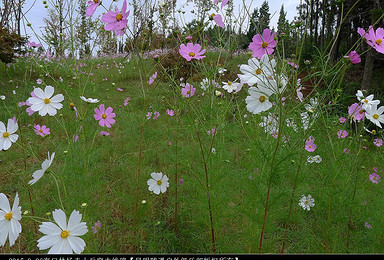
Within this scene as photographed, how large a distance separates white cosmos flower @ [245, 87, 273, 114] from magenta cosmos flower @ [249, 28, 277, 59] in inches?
6.4

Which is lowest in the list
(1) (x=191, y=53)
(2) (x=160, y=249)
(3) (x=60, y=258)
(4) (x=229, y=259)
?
(2) (x=160, y=249)

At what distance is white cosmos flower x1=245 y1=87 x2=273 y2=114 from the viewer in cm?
89

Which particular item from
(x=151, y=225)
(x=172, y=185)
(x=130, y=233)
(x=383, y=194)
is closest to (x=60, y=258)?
(x=130, y=233)

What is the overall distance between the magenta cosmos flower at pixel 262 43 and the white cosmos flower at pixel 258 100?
0.16m

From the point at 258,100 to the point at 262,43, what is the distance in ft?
0.75

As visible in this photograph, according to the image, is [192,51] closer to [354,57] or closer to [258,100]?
[258,100]

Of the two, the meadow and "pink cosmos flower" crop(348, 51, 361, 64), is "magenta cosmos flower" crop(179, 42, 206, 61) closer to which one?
the meadow

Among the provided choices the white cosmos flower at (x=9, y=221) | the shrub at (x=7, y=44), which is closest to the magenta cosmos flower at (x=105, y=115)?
the white cosmos flower at (x=9, y=221)

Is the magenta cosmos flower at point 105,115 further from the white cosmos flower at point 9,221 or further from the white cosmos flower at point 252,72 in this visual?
the white cosmos flower at point 252,72

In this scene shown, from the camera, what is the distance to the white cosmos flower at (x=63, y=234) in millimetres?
673

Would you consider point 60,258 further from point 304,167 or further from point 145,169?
point 304,167

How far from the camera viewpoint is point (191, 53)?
3.65ft

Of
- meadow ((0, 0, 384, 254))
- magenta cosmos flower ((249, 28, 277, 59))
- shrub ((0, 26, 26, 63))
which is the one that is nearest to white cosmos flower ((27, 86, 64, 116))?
meadow ((0, 0, 384, 254))

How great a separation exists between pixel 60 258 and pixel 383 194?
84.0 inches
